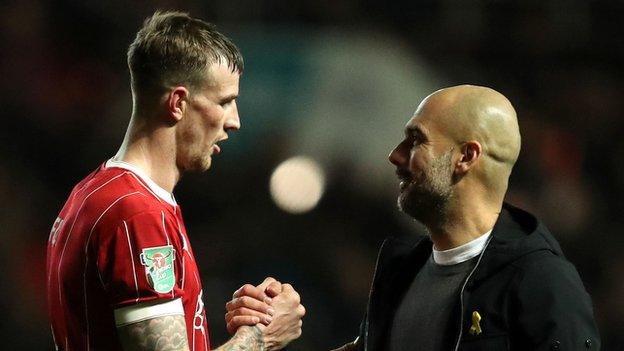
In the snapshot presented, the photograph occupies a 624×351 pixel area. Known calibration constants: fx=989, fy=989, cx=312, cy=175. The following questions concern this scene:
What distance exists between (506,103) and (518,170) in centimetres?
359

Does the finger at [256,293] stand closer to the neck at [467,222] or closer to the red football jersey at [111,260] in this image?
the red football jersey at [111,260]

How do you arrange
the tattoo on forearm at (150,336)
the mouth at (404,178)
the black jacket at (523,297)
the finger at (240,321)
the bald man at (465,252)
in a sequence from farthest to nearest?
the mouth at (404,178) < the finger at (240,321) < the bald man at (465,252) < the black jacket at (523,297) < the tattoo on forearm at (150,336)

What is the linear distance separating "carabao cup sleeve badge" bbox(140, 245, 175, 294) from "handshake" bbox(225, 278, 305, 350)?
49cm

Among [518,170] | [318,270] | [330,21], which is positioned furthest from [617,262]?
[330,21]

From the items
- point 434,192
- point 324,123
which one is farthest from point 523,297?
point 324,123

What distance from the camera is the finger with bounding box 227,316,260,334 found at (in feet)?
10.8

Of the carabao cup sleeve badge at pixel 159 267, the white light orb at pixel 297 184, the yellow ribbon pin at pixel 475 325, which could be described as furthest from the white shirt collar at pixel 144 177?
the white light orb at pixel 297 184

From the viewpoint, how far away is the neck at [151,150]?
10.2 ft

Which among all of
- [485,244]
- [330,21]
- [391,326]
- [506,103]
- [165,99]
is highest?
[330,21]

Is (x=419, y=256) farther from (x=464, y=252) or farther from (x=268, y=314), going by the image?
(x=268, y=314)

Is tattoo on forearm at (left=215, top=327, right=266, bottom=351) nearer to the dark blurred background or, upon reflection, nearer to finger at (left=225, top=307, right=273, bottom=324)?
finger at (left=225, top=307, right=273, bottom=324)

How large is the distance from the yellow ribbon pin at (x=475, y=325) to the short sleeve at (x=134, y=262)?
1.00 metres

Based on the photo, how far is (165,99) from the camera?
3.14 metres

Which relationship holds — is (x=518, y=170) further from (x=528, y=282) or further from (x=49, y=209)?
(x=528, y=282)
